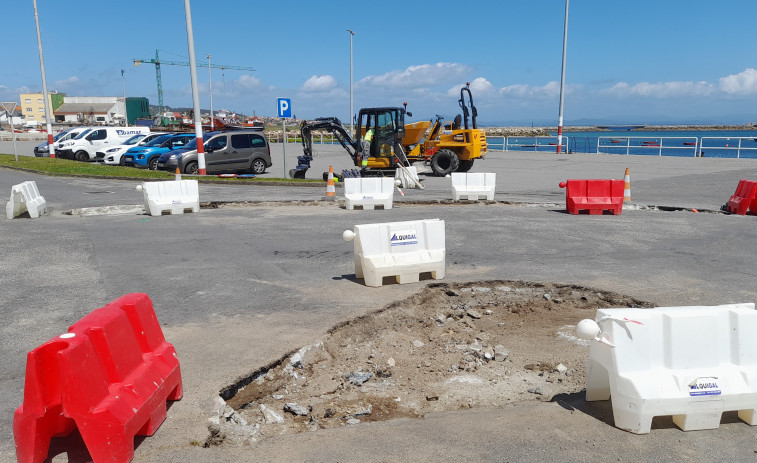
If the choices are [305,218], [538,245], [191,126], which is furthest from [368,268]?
[191,126]

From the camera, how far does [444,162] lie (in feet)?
Answer: 77.1

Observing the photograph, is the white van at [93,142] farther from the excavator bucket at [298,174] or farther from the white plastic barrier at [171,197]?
the white plastic barrier at [171,197]

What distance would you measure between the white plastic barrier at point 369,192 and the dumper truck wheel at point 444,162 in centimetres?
819

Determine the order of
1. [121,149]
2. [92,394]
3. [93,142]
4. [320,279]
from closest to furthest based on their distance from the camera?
[92,394], [320,279], [121,149], [93,142]

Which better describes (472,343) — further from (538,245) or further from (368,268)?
(538,245)

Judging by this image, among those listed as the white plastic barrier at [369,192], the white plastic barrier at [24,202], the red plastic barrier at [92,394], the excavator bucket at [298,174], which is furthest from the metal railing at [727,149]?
the red plastic barrier at [92,394]

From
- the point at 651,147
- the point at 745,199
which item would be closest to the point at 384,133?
the point at 745,199

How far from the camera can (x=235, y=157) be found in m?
24.3

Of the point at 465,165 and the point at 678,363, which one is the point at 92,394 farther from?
the point at 465,165

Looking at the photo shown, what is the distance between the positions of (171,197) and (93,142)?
2284 centimetres

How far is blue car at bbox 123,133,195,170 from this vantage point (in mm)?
27703

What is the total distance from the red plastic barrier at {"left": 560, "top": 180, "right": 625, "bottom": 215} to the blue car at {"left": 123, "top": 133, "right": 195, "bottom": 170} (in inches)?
761

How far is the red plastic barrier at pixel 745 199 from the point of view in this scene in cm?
1387

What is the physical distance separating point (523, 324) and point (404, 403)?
97.7 inches
